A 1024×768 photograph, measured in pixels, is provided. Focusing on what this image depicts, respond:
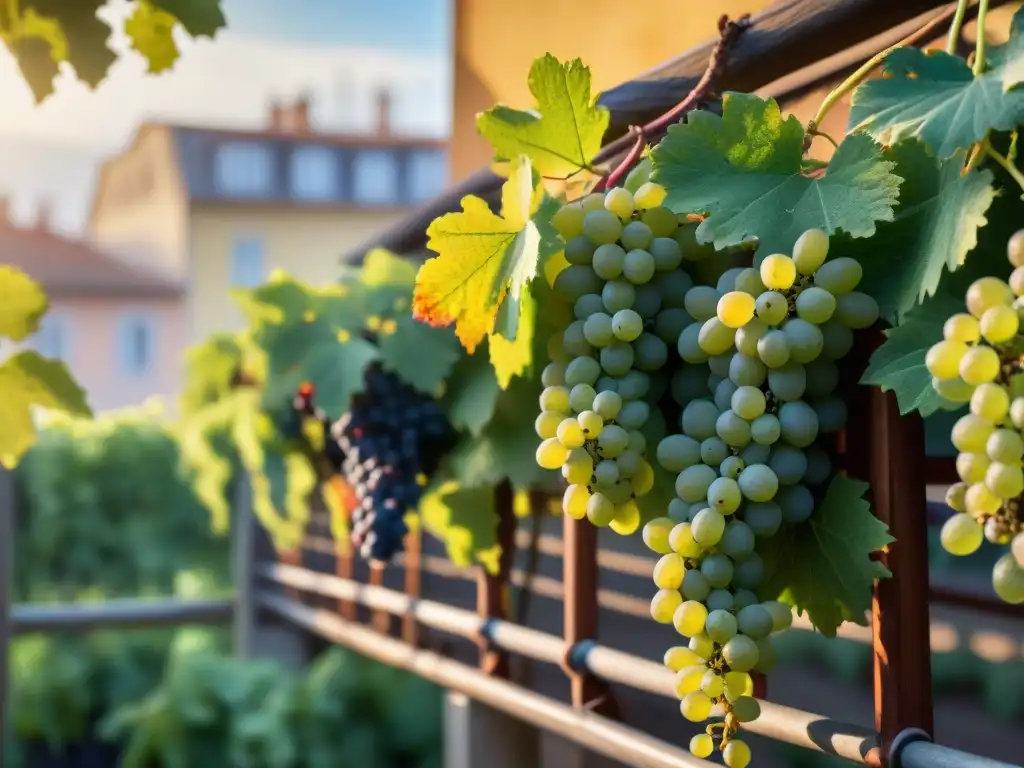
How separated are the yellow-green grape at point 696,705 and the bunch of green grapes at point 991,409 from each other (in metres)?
0.22

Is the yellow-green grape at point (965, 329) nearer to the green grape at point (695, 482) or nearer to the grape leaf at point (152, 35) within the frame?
the green grape at point (695, 482)

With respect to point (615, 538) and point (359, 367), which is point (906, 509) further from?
point (615, 538)

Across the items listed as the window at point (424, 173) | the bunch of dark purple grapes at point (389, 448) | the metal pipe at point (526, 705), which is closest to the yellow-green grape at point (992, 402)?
the metal pipe at point (526, 705)

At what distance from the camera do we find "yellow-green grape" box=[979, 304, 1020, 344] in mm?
558

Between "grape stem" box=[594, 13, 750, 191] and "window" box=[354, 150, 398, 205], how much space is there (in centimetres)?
2050

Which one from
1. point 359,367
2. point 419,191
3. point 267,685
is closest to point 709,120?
point 359,367

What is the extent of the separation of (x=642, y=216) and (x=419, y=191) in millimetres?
20906

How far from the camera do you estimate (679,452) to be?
2.52ft

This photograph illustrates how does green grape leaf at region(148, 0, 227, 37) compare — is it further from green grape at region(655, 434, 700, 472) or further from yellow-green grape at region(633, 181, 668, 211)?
green grape at region(655, 434, 700, 472)

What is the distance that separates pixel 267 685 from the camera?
3.08 meters

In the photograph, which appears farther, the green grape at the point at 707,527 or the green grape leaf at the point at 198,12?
the green grape leaf at the point at 198,12

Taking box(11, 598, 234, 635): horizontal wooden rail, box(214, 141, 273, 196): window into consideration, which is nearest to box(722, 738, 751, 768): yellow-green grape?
box(11, 598, 234, 635): horizontal wooden rail

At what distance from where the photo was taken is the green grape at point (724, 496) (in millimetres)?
733

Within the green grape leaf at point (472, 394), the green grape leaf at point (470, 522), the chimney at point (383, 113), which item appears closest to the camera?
the green grape leaf at point (472, 394)
